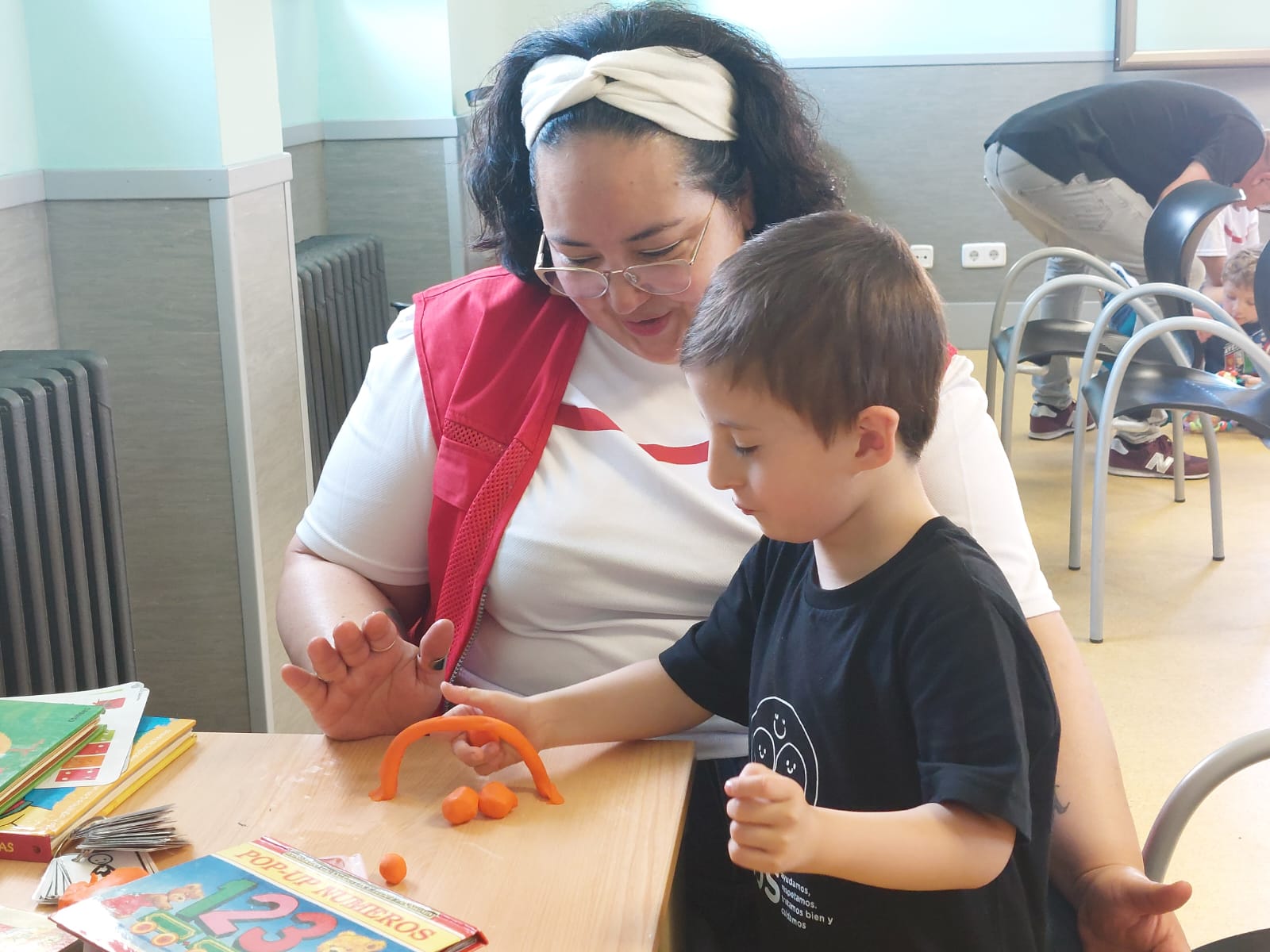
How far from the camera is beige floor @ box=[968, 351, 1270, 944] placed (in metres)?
2.01

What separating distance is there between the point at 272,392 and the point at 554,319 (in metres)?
0.89

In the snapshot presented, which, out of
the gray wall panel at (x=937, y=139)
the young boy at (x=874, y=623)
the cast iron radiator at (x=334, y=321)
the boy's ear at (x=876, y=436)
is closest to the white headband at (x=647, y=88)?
the young boy at (x=874, y=623)

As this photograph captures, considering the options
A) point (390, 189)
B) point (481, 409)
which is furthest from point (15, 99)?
point (390, 189)

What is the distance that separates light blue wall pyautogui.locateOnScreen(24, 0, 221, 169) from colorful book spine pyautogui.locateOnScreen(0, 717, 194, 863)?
1093mm

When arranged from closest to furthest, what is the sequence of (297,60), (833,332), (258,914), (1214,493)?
(258,914), (833,332), (1214,493), (297,60)

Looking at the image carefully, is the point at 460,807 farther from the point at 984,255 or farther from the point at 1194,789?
the point at 984,255

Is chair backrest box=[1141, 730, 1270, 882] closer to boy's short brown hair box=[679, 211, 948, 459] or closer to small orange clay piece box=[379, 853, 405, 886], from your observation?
boy's short brown hair box=[679, 211, 948, 459]

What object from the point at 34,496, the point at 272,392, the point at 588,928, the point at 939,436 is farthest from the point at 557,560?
the point at 272,392

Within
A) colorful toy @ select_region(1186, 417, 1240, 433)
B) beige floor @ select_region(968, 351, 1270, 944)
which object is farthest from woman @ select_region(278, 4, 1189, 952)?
colorful toy @ select_region(1186, 417, 1240, 433)

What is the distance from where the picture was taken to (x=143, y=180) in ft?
6.02

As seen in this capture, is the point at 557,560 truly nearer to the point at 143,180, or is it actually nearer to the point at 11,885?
the point at 11,885

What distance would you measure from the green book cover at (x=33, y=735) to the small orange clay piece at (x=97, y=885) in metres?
0.11

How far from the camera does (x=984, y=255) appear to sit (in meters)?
5.46

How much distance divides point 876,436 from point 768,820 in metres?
0.27
